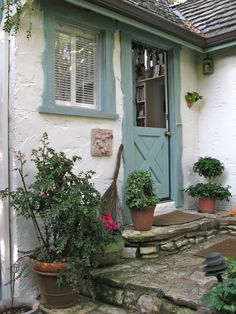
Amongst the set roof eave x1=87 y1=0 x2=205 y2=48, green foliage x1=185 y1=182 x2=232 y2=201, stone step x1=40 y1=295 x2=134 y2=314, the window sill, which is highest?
roof eave x1=87 y1=0 x2=205 y2=48

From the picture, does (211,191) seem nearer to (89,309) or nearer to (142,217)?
(142,217)

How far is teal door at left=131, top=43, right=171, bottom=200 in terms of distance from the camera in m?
5.14

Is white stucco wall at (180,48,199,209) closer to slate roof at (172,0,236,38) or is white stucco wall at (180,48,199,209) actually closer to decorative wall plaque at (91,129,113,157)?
slate roof at (172,0,236,38)

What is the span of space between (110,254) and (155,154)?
2.03m

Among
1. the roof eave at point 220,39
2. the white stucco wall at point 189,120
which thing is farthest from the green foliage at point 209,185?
the roof eave at point 220,39

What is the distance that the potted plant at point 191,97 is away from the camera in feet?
18.9

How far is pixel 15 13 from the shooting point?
135 inches

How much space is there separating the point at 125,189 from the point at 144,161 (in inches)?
35.6

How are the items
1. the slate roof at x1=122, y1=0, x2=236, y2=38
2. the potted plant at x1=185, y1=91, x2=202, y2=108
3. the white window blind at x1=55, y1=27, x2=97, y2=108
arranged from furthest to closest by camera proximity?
the potted plant at x1=185, y1=91, x2=202, y2=108 → the slate roof at x1=122, y1=0, x2=236, y2=38 → the white window blind at x1=55, y1=27, x2=97, y2=108

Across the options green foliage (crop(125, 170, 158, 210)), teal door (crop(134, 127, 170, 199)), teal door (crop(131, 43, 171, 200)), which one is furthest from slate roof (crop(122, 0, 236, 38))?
green foliage (crop(125, 170, 158, 210))

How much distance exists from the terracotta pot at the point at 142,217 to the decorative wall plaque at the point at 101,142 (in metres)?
0.80

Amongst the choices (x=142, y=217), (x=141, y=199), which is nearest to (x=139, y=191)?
(x=141, y=199)

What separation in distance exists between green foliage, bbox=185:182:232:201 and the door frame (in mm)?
238

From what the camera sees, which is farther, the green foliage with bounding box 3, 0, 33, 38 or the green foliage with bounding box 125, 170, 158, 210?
the green foliage with bounding box 125, 170, 158, 210
